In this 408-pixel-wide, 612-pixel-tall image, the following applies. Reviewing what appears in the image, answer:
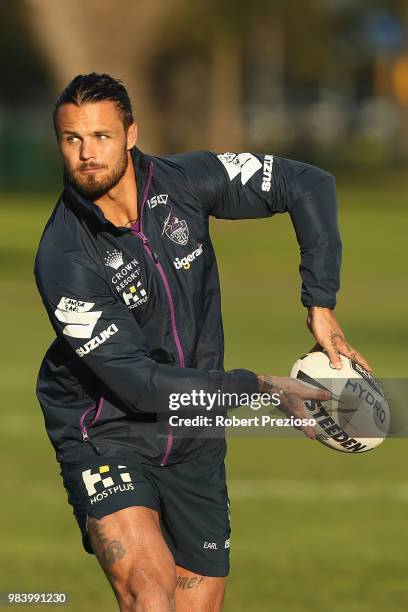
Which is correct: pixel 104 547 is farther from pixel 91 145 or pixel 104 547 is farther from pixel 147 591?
pixel 91 145

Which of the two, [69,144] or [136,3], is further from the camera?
[136,3]

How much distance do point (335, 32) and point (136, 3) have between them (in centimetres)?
4167

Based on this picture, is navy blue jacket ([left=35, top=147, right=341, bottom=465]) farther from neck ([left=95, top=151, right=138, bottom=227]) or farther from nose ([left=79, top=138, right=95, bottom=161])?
nose ([left=79, top=138, right=95, bottom=161])

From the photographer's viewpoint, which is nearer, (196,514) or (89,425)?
(89,425)

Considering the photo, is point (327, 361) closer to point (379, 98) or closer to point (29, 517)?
point (29, 517)

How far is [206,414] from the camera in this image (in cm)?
691

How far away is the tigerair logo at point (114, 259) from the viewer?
6.92m

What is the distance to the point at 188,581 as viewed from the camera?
7418 mm

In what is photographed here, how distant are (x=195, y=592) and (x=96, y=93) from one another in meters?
2.24

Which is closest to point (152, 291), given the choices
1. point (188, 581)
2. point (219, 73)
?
point (188, 581)

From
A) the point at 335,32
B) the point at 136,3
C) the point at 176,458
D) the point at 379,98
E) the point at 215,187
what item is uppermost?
the point at 215,187

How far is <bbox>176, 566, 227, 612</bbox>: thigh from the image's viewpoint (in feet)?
24.3

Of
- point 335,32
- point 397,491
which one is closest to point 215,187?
point 397,491

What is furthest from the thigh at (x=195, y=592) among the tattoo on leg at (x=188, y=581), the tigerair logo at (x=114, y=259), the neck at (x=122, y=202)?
the neck at (x=122, y=202)
